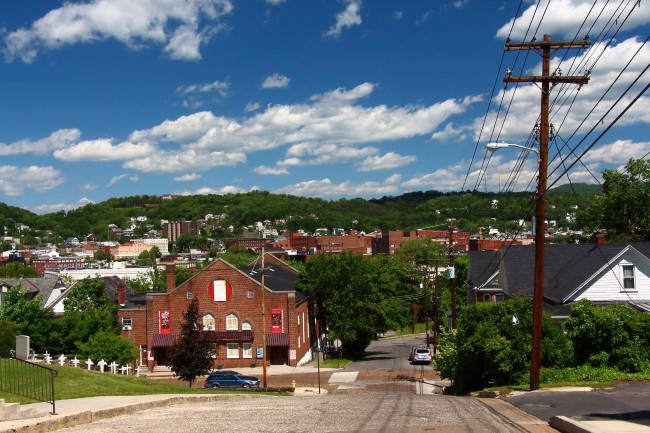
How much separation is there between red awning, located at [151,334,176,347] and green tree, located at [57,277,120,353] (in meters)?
3.28

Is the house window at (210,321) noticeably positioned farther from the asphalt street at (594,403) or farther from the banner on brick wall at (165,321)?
the asphalt street at (594,403)

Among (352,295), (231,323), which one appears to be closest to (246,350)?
(231,323)

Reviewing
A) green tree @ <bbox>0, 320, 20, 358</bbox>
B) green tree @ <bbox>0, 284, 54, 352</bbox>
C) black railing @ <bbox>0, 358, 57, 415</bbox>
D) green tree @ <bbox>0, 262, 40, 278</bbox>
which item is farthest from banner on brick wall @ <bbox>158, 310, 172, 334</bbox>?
green tree @ <bbox>0, 262, 40, 278</bbox>

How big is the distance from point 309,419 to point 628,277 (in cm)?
2998

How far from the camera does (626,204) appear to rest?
253ft

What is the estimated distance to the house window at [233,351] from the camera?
5625 centimetres

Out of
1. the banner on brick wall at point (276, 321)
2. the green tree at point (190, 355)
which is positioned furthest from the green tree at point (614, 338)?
the banner on brick wall at point (276, 321)

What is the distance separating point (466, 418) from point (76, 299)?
4964 centimetres

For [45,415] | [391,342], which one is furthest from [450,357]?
[391,342]

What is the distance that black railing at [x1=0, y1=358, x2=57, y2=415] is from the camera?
18.5 meters

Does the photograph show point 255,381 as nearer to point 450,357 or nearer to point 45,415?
point 450,357

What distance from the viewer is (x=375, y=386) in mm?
43562

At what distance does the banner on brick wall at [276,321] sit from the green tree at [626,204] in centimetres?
4142

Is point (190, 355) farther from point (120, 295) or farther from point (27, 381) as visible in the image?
point (120, 295)
